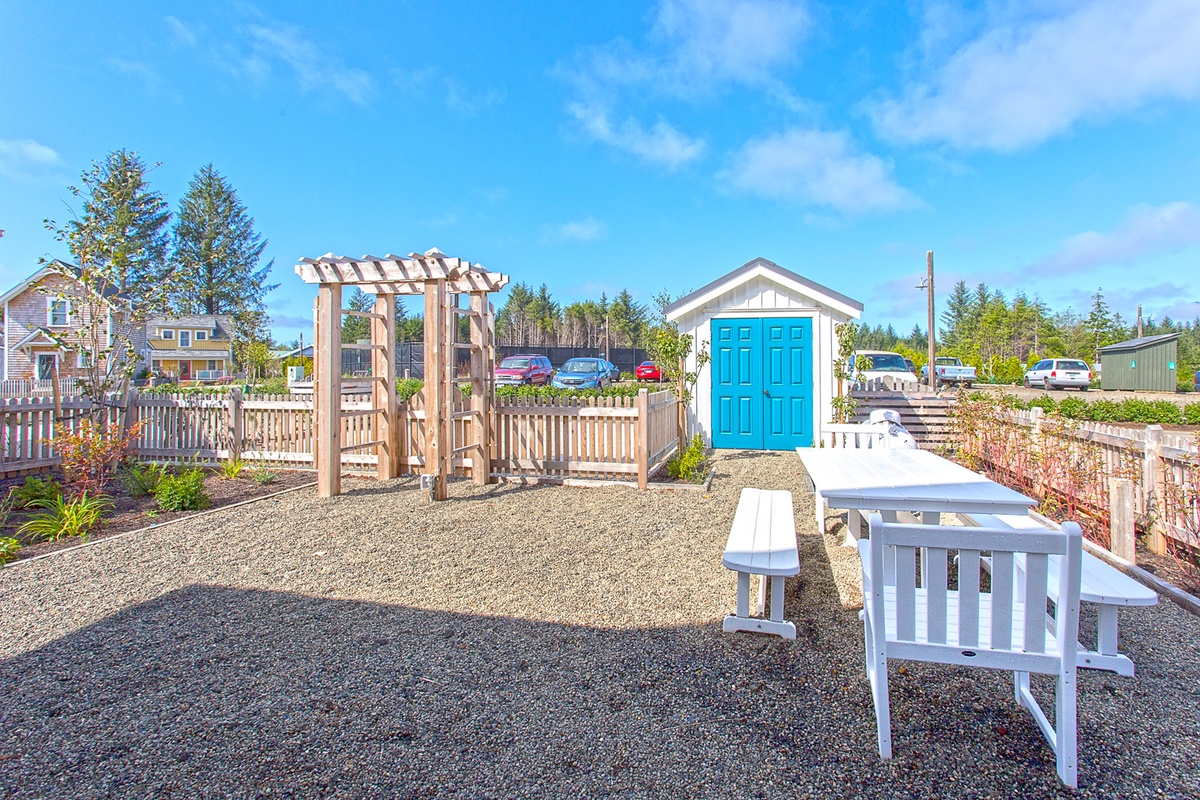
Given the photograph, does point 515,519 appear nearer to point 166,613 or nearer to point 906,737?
point 166,613

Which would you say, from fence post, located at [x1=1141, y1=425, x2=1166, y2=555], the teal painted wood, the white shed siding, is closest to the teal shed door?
the teal painted wood

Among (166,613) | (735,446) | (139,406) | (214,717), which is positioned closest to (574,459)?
(735,446)

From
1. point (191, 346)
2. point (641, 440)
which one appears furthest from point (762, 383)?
point (191, 346)

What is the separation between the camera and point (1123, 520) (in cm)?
431

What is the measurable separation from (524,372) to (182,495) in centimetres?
1693

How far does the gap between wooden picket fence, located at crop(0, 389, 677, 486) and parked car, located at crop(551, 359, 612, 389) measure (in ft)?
42.5

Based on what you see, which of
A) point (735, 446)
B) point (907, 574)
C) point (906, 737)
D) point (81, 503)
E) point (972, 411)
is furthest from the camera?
point (735, 446)

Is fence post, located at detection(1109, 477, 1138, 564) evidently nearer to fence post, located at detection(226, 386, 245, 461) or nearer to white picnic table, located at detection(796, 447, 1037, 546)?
white picnic table, located at detection(796, 447, 1037, 546)

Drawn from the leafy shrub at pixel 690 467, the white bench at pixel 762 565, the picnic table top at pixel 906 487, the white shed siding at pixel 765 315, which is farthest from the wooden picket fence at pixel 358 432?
the white bench at pixel 762 565

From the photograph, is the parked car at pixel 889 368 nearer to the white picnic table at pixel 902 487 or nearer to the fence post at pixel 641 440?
the fence post at pixel 641 440

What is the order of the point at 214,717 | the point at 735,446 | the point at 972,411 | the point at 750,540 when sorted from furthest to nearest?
the point at 735,446 < the point at 972,411 < the point at 750,540 < the point at 214,717

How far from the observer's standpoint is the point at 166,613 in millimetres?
3637

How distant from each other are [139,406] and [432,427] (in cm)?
555

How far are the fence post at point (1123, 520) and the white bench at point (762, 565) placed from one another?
8.30 feet
